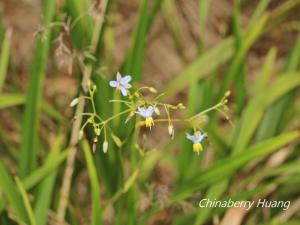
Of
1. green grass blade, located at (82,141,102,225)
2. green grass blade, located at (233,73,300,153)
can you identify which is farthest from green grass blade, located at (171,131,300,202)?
green grass blade, located at (82,141,102,225)

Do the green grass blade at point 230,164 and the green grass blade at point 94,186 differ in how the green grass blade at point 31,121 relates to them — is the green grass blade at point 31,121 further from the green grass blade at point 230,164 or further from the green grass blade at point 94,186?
the green grass blade at point 230,164

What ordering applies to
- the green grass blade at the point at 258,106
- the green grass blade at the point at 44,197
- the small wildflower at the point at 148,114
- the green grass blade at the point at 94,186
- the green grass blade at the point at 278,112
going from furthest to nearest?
1. the green grass blade at the point at 278,112
2. the green grass blade at the point at 258,106
3. the green grass blade at the point at 44,197
4. the green grass blade at the point at 94,186
5. the small wildflower at the point at 148,114

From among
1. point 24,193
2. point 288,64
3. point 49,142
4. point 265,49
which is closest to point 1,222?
point 24,193

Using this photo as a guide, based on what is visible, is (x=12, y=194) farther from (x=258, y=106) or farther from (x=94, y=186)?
(x=258, y=106)

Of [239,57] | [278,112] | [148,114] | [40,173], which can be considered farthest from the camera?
[278,112]

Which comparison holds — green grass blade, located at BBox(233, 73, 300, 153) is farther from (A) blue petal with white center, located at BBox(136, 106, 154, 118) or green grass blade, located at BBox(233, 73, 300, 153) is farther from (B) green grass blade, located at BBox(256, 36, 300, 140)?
(A) blue petal with white center, located at BBox(136, 106, 154, 118)

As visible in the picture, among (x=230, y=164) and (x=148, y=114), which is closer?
(x=148, y=114)

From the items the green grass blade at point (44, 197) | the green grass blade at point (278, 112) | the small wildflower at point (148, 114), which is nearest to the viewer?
the small wildflower at point (148, 114)

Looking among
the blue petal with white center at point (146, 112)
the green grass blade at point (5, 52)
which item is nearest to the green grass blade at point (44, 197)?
the green grass blade at point (5, 52)

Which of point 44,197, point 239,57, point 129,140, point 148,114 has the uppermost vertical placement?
point 239,57

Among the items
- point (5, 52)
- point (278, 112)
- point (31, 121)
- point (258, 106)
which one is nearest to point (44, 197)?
point (31, 121)

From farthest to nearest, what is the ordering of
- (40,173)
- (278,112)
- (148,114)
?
(278,112) → (40,173) → (148,114)

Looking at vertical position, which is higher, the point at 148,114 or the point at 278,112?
the point at 278,112
